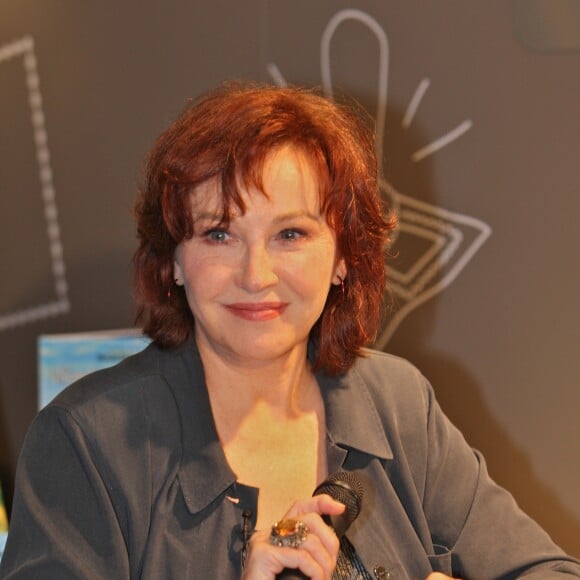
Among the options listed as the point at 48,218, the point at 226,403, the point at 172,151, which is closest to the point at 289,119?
the point at 172,151

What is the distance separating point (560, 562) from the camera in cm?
189

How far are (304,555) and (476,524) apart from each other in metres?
0.66

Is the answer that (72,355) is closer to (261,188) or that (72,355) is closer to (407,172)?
(407,172)

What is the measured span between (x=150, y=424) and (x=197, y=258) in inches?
12.0

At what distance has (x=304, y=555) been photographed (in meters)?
1.39

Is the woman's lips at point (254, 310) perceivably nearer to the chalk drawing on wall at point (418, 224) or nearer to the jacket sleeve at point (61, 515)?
the jacket sleeve at point (61, 515)

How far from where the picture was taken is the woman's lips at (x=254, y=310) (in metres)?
1.73

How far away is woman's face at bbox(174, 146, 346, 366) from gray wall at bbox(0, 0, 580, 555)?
119 centimetres

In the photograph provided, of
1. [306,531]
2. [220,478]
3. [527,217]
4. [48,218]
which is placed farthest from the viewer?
[48,218]

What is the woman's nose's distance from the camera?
5.54 feet

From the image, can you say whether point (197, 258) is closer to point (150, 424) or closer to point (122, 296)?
point (150, 424)

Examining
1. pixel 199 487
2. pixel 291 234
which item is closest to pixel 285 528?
pixel 199 487

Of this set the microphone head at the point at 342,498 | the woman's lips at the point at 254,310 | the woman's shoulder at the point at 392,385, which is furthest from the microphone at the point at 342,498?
the woman's shoulder at the point at 392,385

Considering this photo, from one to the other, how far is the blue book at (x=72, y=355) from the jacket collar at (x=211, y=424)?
1.02 metres
